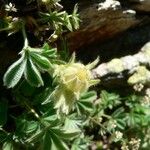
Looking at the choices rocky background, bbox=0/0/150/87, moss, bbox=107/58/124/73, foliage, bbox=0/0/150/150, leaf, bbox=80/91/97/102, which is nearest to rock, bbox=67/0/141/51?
rocky background, bbox=0/0/150/87

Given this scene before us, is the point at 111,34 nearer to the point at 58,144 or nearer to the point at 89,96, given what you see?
the point at 89,96

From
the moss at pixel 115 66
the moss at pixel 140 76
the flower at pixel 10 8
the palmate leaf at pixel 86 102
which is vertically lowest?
the moss at pixel 140 76

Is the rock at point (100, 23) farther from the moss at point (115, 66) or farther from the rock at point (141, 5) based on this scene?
the moss at point (115, 66)

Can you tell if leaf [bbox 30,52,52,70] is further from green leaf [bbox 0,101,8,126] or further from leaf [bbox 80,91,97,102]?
leaf [bbox 80,91,97,102]

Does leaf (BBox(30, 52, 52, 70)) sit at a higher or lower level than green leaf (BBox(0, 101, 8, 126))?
higher

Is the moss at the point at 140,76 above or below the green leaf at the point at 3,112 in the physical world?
below

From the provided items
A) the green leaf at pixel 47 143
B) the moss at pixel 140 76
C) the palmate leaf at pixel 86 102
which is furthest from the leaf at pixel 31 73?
the moss at pixel 140 76

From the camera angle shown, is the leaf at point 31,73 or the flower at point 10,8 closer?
the leaf at point 31,73

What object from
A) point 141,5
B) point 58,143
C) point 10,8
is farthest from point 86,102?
point 141,5
